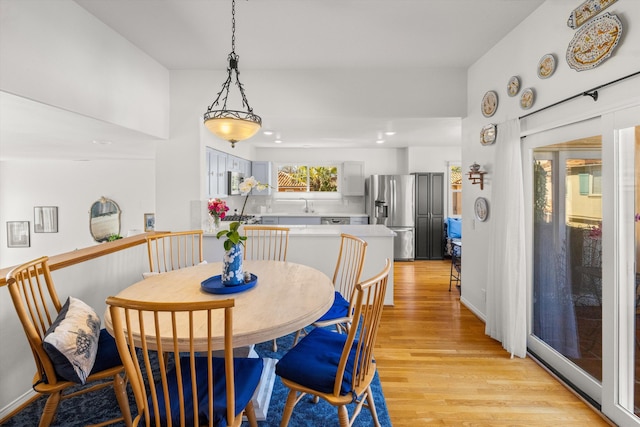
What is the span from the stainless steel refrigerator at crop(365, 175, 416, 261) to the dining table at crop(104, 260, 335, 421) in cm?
404

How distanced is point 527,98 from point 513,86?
25 cm

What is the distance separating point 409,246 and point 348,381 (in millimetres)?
5072

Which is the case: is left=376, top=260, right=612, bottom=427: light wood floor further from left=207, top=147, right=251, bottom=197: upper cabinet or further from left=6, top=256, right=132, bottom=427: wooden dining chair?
left=207, top=147, right=251, bottom=197: upper cabinet

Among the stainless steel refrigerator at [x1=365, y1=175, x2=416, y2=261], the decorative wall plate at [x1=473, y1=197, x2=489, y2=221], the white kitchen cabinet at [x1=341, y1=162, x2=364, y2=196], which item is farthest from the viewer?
the white kitchen cabinet at [x1=341, y1=162, x2=364, y2=196]

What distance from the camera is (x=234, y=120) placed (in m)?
2.17

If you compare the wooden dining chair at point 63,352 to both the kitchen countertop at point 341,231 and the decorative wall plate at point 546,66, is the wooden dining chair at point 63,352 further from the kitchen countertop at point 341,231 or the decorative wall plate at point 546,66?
the decorative wall plate at point 546,66

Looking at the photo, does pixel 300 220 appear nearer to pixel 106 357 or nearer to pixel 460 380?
pixel 460 380

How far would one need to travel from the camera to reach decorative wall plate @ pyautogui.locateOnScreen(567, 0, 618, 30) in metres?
1.87

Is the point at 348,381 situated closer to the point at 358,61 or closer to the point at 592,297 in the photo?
the point at 592,297

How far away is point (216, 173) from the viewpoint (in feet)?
14.4

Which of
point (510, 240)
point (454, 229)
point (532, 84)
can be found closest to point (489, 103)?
point (532, 84)

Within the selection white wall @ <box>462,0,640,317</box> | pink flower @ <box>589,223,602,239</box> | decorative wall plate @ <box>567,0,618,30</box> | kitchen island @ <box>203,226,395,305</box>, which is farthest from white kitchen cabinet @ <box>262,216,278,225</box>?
decorative wall plate @ <box>567,0,618,30</box>

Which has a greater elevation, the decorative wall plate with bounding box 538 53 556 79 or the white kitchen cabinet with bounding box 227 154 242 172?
the decorative wall plate with bounding box 538 53 556 79

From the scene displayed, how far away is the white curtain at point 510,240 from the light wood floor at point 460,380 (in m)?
0.24
